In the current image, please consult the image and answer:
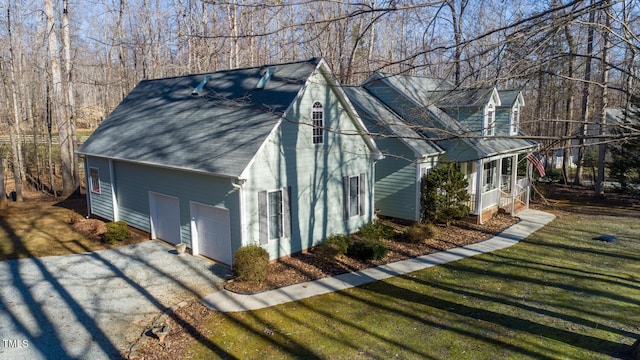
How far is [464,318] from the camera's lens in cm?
996

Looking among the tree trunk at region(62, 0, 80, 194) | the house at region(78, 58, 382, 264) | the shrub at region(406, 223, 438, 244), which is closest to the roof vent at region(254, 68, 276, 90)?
the house at region(78, 58, 382, 264)

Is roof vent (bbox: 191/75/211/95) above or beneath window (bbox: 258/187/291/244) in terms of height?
above

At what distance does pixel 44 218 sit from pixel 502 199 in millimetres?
21665

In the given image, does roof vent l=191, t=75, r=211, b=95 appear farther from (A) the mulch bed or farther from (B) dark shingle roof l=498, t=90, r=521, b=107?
(B) dark shingle roof l=498, t=90, r=521, b=107

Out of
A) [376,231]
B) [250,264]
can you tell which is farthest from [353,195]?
[250,264]

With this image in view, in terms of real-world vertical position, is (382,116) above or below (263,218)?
above

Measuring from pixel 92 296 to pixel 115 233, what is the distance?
472 centimetres

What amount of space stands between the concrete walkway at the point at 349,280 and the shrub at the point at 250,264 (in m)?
0.58

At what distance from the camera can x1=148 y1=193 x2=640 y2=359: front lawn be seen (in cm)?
855

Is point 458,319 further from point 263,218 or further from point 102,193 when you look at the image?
point 102,193

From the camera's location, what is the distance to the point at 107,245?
1530 centimetres

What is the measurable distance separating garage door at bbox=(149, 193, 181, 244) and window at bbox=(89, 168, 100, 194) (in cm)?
439

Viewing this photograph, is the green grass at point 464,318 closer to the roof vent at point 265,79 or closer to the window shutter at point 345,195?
the window shutter at point 345,195

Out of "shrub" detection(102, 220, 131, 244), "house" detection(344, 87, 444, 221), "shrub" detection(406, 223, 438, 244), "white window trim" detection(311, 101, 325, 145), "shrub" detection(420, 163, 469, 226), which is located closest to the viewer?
"white window trim" detection(311, 101, 325, 145)
